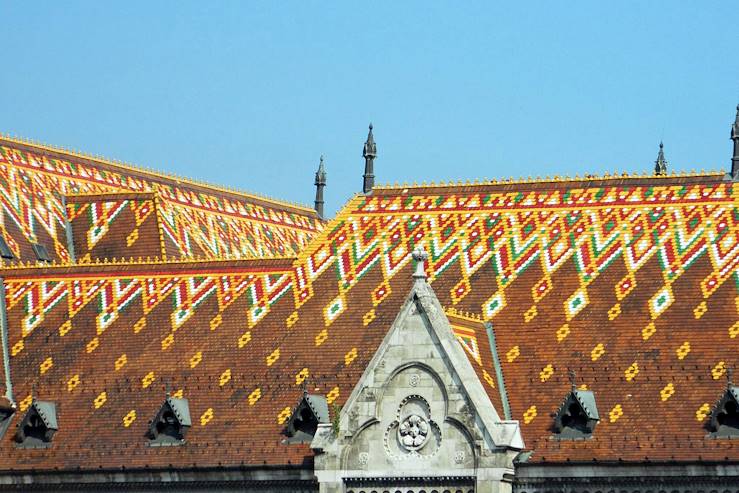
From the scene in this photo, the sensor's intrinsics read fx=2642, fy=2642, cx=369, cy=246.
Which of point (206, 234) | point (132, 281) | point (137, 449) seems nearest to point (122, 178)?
point (206, 234)

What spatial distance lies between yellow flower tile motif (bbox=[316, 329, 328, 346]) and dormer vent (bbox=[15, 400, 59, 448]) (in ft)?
27.0

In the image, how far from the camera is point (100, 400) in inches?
3130

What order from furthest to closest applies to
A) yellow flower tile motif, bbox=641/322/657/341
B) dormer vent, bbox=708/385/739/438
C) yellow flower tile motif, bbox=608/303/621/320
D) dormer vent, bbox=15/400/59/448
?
1. dormer vent, bbox=15/400/59/448
2. yellow flower tile motif, bbox=608/303/621/320
3. yellow flower tile motif, bbox=641/322/657/341
4. dormer vent, bbox=708/385/739/438

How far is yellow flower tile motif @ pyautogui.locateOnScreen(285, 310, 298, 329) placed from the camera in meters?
79.8

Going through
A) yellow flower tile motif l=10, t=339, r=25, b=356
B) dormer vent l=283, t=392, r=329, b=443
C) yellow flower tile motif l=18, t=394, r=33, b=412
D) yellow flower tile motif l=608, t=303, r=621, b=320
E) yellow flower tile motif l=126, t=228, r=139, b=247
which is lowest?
dormer vent l=283, t=392, r=329, b=443

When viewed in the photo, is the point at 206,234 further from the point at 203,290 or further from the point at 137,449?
the point at 137,449

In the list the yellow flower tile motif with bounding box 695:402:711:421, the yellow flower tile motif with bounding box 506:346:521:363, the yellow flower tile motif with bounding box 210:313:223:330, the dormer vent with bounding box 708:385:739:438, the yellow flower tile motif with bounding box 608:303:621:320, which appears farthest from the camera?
the yellow flower tile motif with bounding box 210:313:223:330

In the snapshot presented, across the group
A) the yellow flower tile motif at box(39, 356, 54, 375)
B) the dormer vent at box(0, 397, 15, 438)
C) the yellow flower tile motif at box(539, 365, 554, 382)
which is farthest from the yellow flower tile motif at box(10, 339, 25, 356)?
the yellow flower tile motif at box(539, 365, 554, 382)

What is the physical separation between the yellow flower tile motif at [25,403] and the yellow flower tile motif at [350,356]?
998 centimetres

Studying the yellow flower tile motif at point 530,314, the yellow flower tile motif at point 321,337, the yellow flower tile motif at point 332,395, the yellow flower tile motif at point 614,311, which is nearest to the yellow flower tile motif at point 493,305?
the yellow flower tile motif at point 530,314

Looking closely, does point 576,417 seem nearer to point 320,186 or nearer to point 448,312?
point 448,312

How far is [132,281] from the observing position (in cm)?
8388

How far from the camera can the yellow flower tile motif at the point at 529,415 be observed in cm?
7406

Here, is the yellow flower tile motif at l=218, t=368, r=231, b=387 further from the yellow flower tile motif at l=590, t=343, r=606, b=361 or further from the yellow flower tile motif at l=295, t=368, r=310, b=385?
the yellow flower tile motif at l=590, t=343, r=606, b=361
